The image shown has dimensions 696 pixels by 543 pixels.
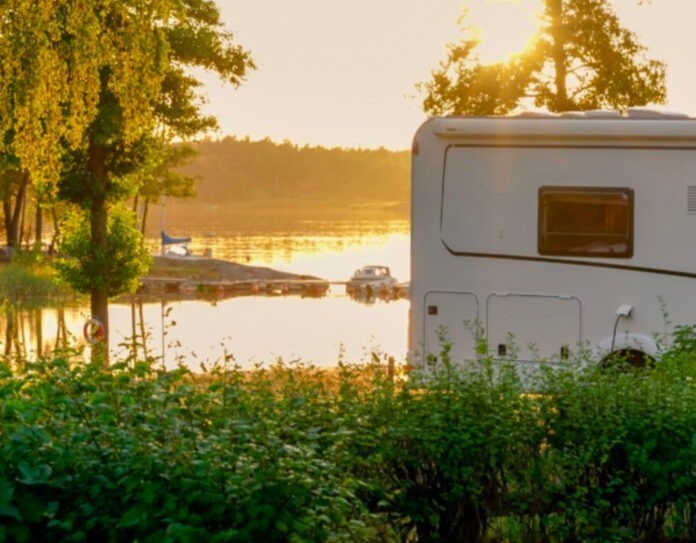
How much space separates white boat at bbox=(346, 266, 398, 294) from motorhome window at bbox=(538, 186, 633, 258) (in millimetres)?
56030

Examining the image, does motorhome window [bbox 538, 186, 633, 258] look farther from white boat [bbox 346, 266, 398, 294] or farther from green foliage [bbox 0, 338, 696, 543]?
white boat [bbox 346, 266, 398, 294]

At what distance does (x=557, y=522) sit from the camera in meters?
7.78

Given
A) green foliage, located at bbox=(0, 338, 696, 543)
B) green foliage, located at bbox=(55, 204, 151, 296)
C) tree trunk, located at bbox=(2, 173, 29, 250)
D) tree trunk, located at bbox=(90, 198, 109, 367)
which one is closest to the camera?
green foliage, located at bbox=(0, 338, 696, 543)

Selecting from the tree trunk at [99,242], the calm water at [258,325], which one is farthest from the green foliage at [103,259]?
the calm water at [258,325]

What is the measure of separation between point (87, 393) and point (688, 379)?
13.4 ft

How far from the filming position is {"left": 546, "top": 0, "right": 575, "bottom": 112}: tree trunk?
34375 mm

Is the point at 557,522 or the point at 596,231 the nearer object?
the point at 557,522

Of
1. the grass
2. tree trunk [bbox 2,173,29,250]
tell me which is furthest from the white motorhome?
tree trunk [bbox 2,173,29,250]

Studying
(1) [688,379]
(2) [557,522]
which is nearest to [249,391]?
(2) [557,522]

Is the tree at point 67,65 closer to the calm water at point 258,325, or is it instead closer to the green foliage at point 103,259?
the calm water at point 258,325

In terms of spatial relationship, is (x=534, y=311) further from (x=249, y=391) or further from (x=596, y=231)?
(x=249, y=391)

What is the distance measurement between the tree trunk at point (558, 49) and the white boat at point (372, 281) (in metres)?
36.9

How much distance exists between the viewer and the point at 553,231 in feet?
48.1

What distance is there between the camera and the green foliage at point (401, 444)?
6.23 m
